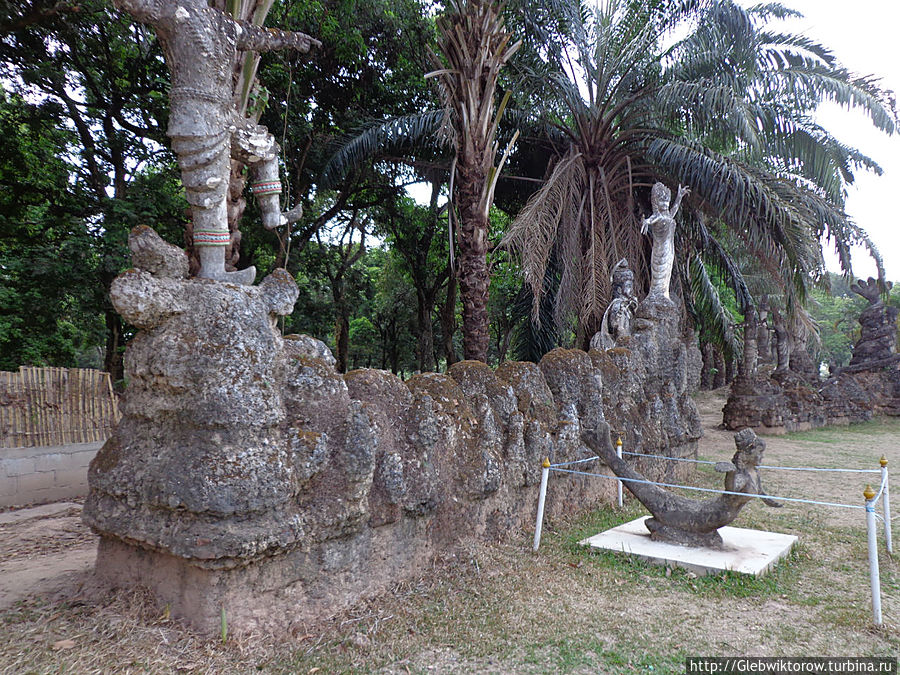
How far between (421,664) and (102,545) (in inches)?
73.9

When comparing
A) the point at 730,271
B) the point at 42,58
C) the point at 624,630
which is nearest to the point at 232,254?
the point at 624,630

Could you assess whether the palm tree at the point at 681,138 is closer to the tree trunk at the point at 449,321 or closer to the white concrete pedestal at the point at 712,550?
the tree trunk at the point at 449,321

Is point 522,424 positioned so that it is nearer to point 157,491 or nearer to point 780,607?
point 780,607

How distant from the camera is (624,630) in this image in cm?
360

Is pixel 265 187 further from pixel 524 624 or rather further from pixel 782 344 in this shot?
pixel 782 344

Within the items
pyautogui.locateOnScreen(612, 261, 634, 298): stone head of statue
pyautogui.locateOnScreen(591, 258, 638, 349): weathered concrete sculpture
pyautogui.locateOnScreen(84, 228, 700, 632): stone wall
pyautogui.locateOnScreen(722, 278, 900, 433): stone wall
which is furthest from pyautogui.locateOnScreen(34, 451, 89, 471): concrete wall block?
pyautogui.locateOnScreen(722, 278, 900, 433): stone wall

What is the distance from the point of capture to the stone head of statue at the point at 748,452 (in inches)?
190

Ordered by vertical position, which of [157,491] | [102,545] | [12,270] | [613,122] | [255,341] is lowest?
[102,545]

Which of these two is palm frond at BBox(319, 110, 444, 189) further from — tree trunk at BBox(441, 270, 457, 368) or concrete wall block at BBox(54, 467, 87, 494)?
concrete wall block at BBox(54, 467, 87, 494)

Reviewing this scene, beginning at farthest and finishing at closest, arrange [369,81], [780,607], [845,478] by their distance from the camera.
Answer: [369,81] → [845,478] → [780,607]

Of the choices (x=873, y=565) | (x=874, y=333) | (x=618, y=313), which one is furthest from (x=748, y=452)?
(x=874, y=333)

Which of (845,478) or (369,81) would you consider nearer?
(845,478)

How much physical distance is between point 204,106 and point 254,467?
1983mm

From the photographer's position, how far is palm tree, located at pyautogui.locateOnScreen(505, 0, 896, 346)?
31.7 ft
